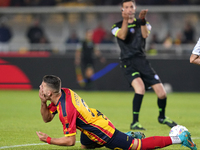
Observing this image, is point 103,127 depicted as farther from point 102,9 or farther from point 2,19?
point 2,19

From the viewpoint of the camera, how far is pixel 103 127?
479 centimetres

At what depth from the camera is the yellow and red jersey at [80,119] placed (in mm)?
4559

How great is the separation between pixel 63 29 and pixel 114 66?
22.9ft

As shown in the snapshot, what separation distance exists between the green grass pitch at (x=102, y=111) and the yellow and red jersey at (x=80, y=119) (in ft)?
2.15

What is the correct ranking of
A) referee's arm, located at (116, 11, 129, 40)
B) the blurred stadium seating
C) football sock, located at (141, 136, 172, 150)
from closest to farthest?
football sock, located at (141, 136, 172, 150)
referee's arm, located at (116, 11, 129, 40)
the blurred stadium seating

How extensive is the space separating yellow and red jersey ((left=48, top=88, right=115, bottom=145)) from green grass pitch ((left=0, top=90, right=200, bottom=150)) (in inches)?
25.7

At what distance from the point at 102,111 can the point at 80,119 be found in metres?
4.88

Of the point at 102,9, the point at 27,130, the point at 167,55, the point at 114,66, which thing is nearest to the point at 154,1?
the point at 102,9

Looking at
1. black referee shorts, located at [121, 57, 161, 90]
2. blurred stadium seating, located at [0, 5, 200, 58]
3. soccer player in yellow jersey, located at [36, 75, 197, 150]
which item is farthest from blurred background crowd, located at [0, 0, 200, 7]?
soccer player in yellow jersey, located at [36, 75, 197, 150]

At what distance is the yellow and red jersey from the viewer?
4559mm

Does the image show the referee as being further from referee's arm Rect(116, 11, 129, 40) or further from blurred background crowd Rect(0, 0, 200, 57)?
blurred background crowd Rect(0, 0, 200, 57)

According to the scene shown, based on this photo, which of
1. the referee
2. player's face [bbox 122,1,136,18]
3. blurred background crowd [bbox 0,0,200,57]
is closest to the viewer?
player's face [bbox 122,1,136,18]

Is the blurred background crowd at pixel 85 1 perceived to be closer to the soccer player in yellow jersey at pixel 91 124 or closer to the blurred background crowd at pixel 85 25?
the blurred background crowd at pixel 85 25

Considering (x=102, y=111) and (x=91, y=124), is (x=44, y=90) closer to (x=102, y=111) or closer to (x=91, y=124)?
(x=91, y=124)
